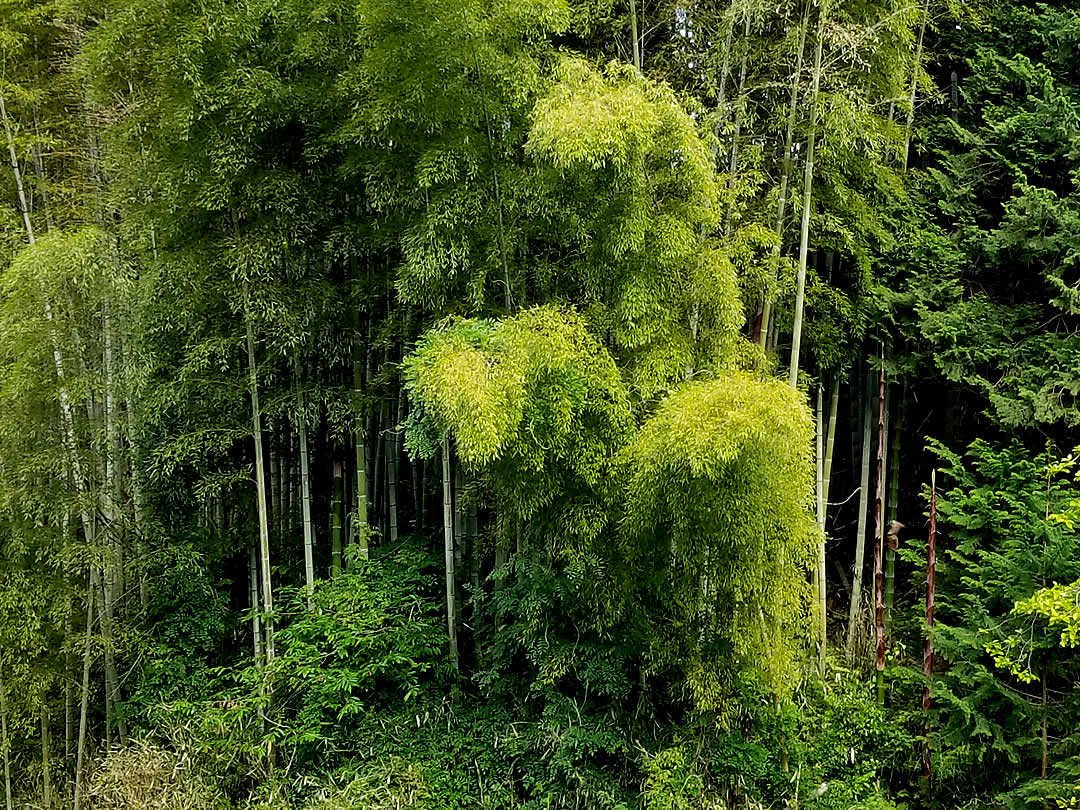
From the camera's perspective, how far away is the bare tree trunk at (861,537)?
508cm

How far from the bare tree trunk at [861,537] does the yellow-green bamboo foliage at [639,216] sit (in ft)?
5.91

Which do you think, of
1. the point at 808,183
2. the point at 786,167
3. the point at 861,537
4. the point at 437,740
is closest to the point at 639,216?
the point at 808,183

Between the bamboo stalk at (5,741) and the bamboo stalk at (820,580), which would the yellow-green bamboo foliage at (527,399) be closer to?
the bamboo stalk at (820,580)

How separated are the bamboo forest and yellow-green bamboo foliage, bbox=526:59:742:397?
0.02 metres

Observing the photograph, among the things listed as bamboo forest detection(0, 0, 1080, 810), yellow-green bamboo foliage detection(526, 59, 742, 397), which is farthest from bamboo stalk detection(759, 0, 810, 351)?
yellow-green bamboo foliage detection(526, 59, 742, 397)

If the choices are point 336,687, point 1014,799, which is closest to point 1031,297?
point 1014,799

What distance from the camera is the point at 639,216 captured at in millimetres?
3777

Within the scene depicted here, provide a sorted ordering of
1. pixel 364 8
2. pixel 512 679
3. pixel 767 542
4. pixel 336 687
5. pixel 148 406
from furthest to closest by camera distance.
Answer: pixel 148 406 < pixel 512 679 < pixel 336 687 < pixel 364 8 < pixel 767 542

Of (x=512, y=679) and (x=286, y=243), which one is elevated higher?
(x=286, y=243)

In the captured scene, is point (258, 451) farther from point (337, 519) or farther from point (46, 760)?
point (46, 760)

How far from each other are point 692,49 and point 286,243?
8.73 ft

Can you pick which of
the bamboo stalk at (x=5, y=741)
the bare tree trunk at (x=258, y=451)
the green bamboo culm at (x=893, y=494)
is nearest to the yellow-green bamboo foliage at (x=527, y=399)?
the bare tree trunk at (x=258, y=451)

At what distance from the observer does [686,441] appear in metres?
3.31

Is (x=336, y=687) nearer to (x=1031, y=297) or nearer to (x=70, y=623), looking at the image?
(x=70, y=623)
